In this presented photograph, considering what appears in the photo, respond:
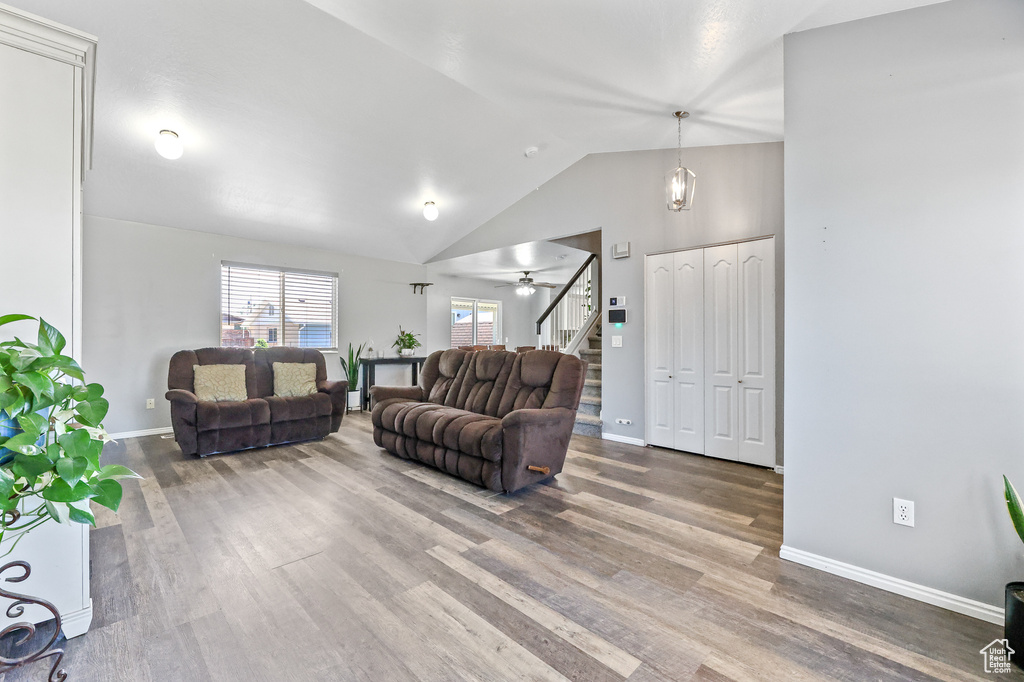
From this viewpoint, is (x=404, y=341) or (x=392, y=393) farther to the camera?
(x=404, y=341)

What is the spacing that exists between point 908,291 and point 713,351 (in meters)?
2.13

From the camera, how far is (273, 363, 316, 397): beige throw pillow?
188 inches

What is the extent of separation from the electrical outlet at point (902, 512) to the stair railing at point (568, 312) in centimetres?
478

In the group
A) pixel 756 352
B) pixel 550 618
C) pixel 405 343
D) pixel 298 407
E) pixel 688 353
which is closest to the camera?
pixel 550 618

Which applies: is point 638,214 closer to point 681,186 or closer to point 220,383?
point 681,186

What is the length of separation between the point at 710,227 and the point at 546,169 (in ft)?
6.58

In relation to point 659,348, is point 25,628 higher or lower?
lower

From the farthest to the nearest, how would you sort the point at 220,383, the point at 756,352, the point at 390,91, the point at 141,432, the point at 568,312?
the point at 568,312, the point at 141,432, the point at 220,383, the point at 756,352, the point at 390,91

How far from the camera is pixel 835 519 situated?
2.11m

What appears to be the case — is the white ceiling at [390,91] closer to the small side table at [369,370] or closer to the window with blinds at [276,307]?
the window with blinds at [276,307]

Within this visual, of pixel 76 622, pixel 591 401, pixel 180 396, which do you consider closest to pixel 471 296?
pixel 591 401

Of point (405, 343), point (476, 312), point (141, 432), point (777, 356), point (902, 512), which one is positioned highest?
point (476, 312)

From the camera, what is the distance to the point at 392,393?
421 cm

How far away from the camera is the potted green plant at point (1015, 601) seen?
1523mm
